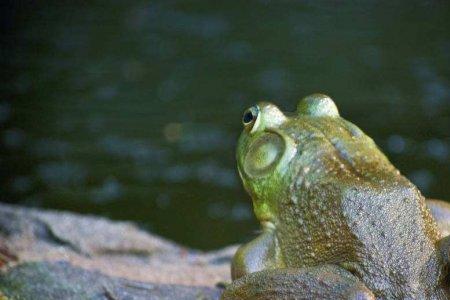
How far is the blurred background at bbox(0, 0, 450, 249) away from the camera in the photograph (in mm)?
11000

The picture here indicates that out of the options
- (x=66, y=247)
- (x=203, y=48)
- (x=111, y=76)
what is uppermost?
(x=203, y=48)

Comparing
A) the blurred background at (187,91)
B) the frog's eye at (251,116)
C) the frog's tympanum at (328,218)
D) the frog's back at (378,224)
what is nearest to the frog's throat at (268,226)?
the frog's tympanum at (328,218)

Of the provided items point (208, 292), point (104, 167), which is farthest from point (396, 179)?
point (104, 167)

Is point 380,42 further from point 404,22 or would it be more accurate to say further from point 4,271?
point 4,271

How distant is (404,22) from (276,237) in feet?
52.6

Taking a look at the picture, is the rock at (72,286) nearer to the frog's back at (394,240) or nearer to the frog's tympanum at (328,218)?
the frog's tympanum at (328,218)

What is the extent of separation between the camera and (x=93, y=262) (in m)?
6.01

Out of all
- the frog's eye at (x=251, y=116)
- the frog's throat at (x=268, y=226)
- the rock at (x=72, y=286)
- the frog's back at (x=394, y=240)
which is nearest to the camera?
the frog's back at (x=394, y=240)

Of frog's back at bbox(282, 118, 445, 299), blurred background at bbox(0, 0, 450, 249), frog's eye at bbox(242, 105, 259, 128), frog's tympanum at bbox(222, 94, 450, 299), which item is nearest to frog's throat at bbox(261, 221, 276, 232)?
frog's tympanum at bbox(222, 94, 450, 299)

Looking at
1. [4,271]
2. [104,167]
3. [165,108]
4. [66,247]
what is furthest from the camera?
[165,108]

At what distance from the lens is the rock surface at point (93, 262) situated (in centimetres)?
437

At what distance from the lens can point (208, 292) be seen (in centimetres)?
470

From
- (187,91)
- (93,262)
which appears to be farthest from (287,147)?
(187,91)

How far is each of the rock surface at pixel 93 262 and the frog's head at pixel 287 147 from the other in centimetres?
77
